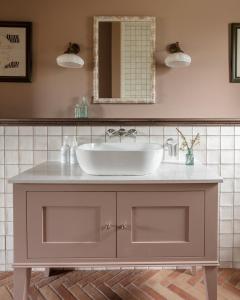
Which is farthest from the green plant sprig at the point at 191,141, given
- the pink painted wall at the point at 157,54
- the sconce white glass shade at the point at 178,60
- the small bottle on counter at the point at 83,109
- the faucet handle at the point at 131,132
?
the small bottle on counter at the point at 83,109

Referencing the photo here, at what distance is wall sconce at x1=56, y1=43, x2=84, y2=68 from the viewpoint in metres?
1.58

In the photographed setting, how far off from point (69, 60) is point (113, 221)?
106cm

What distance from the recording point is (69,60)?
1.57 metres

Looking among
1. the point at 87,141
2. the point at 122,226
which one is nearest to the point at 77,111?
the point at 87,141

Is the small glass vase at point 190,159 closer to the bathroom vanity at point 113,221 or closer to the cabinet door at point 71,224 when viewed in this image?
the bathroom vanity at point 113,221

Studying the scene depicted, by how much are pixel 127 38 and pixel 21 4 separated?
0.78 m

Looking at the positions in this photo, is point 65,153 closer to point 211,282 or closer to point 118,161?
point 118,161

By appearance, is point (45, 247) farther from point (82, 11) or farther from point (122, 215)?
point (82, 11)

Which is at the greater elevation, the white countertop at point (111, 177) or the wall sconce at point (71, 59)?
the wall sconce at point (71, 59)

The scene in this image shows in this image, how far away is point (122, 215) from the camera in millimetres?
1161

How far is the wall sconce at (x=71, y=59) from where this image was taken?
5.17 ft

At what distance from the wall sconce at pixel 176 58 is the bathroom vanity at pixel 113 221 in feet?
2.75

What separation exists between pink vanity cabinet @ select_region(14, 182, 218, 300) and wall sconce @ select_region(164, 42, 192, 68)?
0.88m

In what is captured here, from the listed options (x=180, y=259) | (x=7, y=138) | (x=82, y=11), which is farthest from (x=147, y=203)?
(x=82, y=11)
